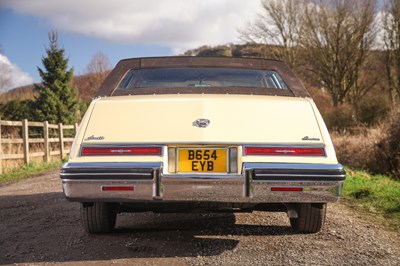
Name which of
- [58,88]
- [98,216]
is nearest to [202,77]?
[98,216]

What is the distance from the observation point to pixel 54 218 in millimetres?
4758

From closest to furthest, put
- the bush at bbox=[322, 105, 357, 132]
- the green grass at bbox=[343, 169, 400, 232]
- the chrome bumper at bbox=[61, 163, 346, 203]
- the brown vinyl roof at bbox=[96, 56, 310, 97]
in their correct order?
1. the chrome bumper at bbox=[61, 163, 346, 203]
2. the brown vinyl roof at bbox=[96, 56, 310, 97]
3. the green grass at bbox=[343, 169, 400, 232]
4. the bush at bbox=[322, 105, 357, 132]

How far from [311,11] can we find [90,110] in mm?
28592

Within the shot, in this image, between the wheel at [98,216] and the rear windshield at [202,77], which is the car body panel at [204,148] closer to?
the wheel at [98,216]

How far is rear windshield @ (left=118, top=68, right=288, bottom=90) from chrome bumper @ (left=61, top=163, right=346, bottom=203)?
4.28ft

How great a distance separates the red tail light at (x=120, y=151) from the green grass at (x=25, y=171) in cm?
806

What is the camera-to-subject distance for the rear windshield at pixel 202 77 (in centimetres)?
421

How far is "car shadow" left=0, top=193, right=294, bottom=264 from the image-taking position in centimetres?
333

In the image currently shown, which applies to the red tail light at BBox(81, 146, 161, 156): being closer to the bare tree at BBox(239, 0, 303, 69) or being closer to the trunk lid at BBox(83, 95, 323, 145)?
→ the trunk lid at BBox(83, 95, 323, 145)

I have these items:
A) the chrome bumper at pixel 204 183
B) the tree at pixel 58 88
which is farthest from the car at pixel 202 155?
the tree at pixel 58 88

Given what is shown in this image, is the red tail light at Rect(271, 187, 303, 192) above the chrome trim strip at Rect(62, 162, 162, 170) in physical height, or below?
below

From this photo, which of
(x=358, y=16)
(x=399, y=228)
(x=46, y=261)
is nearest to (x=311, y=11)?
(x=358, y=16)

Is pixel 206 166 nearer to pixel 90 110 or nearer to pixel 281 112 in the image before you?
pixel 281 112

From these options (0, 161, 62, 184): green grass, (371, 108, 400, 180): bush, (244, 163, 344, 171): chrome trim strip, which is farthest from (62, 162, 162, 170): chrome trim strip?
(371, 108, 400, 180): bush
